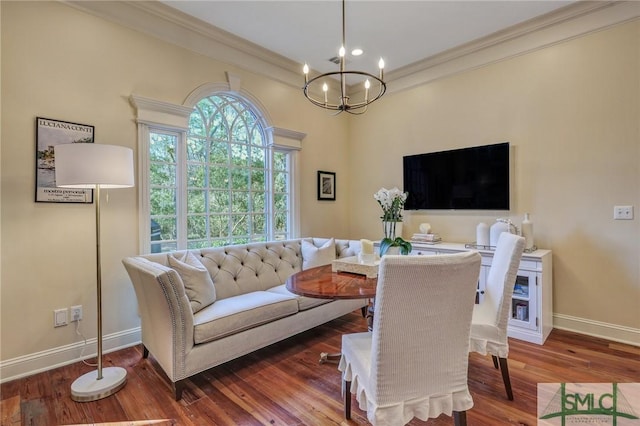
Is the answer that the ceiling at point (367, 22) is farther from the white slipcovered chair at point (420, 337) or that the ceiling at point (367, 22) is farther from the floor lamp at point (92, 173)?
the white slipcovered chair at point (420, 337)

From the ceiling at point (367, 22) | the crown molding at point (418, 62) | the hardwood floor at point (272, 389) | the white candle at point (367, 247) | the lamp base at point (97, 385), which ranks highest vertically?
the ceiling at point (367, 22)

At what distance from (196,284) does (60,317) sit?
106 cm

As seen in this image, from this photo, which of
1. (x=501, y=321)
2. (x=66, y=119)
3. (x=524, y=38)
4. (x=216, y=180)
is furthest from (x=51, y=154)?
(x=524, y=38)

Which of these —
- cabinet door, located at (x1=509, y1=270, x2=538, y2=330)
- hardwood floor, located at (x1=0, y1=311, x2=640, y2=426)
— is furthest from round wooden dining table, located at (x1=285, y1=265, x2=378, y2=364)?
cabinet door, located at (x1=509, y1=270, x2=538, y2=330)

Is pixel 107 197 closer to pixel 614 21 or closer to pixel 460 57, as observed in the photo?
pixel 460 57

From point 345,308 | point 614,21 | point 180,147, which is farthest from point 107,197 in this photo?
point 614,21

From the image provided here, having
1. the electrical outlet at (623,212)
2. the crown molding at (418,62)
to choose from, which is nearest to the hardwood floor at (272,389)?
the electrical outlet at (623,212)

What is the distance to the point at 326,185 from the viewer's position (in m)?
4.42

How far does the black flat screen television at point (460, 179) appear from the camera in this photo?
3.32 m

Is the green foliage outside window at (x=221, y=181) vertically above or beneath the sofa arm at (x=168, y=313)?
above

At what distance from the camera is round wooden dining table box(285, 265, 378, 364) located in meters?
1.76

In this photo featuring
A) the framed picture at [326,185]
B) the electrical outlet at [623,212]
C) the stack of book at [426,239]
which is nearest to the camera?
the electrical outlet at [623,212]

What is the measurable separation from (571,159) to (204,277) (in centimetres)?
343

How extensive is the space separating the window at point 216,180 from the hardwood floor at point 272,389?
1.15m
